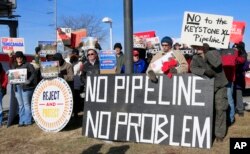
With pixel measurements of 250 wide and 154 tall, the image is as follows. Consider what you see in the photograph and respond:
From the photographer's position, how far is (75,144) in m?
8.67

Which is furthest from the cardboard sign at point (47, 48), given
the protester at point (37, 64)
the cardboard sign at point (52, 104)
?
the cardboard sign at point (52, 104)

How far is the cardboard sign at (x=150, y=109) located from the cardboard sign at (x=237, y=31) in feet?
12.5

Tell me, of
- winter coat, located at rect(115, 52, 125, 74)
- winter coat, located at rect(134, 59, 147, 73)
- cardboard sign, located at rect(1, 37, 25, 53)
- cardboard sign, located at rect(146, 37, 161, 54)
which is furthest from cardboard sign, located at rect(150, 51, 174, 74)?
cardboard sign, located at rect(146, 37, 161, 54)

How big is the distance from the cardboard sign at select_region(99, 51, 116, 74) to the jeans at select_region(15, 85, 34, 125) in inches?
93.4

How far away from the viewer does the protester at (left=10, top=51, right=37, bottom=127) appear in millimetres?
10805

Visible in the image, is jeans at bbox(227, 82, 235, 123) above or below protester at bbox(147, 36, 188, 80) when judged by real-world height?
below

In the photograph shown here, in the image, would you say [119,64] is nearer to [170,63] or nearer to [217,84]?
[170,63]

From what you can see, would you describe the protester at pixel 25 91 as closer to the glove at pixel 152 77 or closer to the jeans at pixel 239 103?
the glove at pixel 152 77

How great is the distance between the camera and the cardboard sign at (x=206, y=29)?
27.5 ft

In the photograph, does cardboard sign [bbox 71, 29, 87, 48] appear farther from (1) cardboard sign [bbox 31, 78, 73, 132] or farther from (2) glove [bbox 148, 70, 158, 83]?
(2) glove [bbox 148, 70, 158, 83]

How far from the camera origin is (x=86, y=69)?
10281 mm

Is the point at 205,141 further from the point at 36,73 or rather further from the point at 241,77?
the point at 36,73

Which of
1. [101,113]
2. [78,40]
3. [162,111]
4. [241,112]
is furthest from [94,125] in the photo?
[78,40]

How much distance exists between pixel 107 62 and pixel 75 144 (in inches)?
72.5
